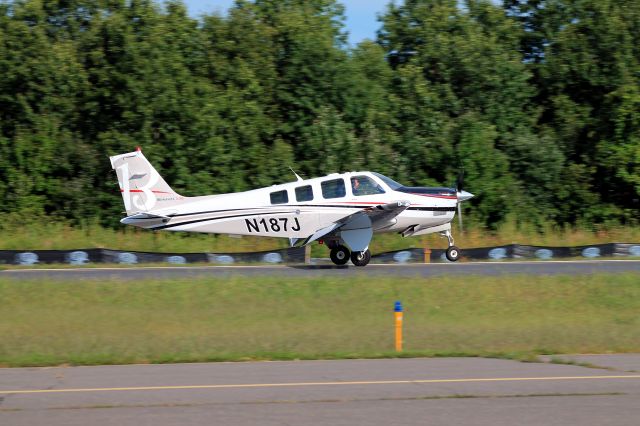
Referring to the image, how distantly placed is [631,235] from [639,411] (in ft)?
75.2

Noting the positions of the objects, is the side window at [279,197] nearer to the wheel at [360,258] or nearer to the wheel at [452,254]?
the wheel at [360,258]

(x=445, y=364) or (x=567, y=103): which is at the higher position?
(x=567, y=103)

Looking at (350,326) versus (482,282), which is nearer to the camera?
(350,326)

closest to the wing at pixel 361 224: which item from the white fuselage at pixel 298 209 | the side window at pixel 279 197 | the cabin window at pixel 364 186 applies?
the white fuselage at pixel 298 209

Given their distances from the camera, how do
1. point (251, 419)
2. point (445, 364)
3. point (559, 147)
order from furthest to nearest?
point (559, 147), point (445, 364), point (251, 419)

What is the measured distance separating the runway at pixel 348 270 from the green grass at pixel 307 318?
1452mm

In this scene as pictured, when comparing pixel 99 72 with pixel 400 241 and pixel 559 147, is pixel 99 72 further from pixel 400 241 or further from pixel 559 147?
pixel 559 147

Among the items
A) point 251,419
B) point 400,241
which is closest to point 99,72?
point 400,241

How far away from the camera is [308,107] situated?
35500 millimetres

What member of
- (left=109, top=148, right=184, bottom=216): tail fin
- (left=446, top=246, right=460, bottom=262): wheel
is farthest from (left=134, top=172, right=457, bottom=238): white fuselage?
(left=446, top=246, right=460, bottom=262): wheel

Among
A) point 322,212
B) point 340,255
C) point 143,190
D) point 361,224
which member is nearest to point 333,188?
→ point 322,212

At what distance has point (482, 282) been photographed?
19969 millimetres

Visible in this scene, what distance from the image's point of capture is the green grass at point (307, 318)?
1420cm

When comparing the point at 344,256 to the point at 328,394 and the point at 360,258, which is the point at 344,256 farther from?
the point at 328,394
